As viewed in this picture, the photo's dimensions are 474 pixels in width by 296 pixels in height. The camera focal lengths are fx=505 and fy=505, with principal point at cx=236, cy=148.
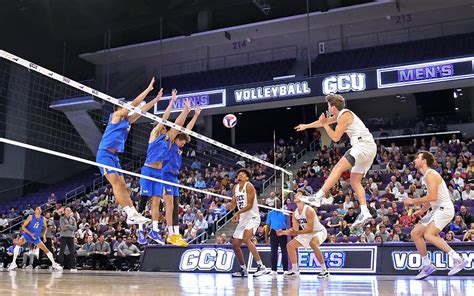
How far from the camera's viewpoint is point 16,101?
2314 cm

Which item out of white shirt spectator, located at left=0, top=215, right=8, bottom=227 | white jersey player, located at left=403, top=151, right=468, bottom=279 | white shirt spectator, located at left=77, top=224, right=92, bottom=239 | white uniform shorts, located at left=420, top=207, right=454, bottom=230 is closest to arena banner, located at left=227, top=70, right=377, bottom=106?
white shirt spectator, located at left=77, top=224, right=92, bottom=239

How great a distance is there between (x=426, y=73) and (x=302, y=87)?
432 centimetres

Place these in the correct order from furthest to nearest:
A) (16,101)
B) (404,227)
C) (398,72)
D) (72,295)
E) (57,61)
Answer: (57,61)
(16,101)
(398,72)
(404,227)
(72,295)

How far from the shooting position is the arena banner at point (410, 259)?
9.84m

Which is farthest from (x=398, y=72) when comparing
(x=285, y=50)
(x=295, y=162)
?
(x=285, y=50)

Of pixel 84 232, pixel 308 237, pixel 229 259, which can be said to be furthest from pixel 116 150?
pixel 84 232

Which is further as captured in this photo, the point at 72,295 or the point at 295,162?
the point at 295,162

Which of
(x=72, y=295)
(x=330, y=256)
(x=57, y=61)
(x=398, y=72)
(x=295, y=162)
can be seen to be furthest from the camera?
(x=57, y=61)

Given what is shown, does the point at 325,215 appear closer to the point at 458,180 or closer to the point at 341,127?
the point at 458,180

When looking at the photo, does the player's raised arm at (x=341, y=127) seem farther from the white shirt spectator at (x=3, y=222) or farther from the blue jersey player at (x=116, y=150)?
the white shirt spectator at (x=3, y=222)

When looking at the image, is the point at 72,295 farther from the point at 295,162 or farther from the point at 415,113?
the point at 415,113

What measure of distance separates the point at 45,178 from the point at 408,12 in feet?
61.7

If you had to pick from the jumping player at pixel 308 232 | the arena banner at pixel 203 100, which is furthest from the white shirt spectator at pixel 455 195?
the arena banner at pixel 203 100

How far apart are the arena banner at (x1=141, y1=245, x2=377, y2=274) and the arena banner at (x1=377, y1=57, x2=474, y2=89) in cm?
825
